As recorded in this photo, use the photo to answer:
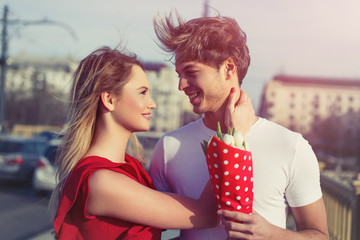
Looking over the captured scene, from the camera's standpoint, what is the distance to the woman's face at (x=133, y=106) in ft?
7.97

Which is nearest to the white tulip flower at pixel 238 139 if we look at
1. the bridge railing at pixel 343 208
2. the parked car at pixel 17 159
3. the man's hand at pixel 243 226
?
the man's hand at pixel 243 226

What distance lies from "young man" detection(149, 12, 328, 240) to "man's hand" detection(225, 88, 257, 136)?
0.11ft

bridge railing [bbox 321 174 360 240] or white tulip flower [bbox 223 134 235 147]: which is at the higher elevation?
white tulip flower [bbox 223 134 235 147]

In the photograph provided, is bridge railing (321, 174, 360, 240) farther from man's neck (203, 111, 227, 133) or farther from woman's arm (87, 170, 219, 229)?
woman's arm (87, 170, 219, 229)

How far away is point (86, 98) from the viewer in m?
2.41

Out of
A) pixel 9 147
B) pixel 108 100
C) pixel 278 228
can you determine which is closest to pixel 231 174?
pixel 278 228

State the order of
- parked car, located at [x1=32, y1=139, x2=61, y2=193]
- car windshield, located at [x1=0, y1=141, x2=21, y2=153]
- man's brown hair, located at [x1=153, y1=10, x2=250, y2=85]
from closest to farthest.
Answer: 1. man's brown hair, located at [x1=153, y1=10, x2=250, y2=85]
2. parked car, located at [x1=32, y1=139, x2=61, y2=193]
3. car windshield, located at [x1=0, y1=141, x2=21, y2=153]

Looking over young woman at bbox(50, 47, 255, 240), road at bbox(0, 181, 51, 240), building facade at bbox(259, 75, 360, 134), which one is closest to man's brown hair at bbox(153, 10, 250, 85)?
young woman at bbox(50, 47, 255, 240)

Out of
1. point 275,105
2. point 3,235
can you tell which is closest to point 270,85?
point 275,105

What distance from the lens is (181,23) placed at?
2.76m

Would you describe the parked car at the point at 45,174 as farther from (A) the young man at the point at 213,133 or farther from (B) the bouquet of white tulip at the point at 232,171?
(B) the bouquet of white tulip at the point at 232,171

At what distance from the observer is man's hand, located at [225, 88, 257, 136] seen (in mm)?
2299

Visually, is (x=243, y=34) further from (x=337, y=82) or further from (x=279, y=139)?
(x=337, y=82)

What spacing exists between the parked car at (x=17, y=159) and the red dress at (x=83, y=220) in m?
12.4
